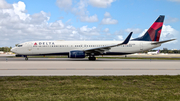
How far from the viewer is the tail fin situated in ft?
108

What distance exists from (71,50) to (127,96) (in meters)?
25.4

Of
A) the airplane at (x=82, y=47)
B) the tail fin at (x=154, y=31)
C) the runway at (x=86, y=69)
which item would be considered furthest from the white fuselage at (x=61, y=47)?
the runway at (x=86, y=69)

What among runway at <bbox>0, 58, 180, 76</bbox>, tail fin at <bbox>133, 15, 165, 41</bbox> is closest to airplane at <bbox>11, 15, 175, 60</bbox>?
tail fin at <bbox>133, 15, 165, 41</bbox>

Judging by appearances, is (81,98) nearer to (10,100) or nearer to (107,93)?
(107,93)

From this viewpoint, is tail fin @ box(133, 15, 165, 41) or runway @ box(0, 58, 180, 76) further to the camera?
tail fin @ box(133, 15, 165, 41)

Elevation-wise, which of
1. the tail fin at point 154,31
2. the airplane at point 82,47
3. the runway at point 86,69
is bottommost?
the runway at point 86,69

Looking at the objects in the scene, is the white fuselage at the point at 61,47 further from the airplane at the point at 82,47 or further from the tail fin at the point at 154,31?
the tail fin at the point at 154,31

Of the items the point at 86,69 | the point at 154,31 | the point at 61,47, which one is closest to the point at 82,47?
the point at 61,47

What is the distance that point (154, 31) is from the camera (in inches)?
1297

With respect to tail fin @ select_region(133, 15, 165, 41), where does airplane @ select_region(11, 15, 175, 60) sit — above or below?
below

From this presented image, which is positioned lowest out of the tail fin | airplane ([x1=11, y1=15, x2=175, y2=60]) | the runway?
the runway

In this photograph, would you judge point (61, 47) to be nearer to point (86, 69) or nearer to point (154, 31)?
point (86, 69)

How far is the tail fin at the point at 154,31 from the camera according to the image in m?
32.9

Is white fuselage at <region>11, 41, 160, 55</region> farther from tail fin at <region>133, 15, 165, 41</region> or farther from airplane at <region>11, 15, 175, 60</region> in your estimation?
tail fin at <region>133, 15, 165, 41</region>
